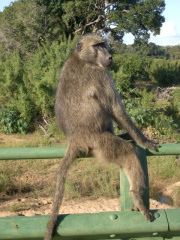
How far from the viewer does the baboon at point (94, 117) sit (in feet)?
8.59

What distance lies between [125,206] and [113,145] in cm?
74

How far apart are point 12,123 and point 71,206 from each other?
5654 mm

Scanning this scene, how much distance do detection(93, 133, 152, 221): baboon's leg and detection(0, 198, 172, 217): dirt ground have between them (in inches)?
136

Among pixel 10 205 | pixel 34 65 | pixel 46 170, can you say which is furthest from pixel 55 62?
pixel 10 205

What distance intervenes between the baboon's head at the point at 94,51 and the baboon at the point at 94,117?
21 millimetres

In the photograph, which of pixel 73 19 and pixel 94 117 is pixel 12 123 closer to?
pixel 94 117

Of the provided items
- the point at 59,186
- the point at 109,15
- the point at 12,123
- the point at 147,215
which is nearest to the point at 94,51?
the point at 59,186

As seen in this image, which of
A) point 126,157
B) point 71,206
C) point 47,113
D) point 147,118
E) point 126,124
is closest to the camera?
point 126,157

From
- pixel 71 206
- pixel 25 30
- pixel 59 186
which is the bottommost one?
pixel 71 206

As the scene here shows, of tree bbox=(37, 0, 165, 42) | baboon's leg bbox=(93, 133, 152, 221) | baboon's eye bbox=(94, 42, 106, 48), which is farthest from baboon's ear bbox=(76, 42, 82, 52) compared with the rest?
tree bbox=(37, 0, 165, 42)

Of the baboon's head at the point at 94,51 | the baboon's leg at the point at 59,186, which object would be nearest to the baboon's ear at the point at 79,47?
the baboon's head at the point at 94,51

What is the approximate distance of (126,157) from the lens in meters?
2.62

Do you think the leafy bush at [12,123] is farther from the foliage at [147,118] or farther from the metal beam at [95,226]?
the metal beam at [95,226]

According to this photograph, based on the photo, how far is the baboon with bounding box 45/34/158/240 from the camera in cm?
262
